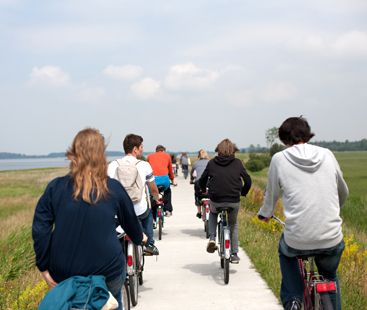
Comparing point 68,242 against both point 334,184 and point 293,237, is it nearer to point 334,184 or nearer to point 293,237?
point 293,237

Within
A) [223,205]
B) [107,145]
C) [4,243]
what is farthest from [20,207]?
[107,145]

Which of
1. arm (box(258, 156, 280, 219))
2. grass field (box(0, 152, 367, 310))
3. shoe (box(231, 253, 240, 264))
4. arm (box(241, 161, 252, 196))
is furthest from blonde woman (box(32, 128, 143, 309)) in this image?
shoe (box(231, 253, 240, 264))

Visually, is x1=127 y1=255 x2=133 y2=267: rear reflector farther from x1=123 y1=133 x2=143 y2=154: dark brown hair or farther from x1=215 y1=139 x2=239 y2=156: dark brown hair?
x1=215 y1=139 x2=239 y2=156: dark brown hair

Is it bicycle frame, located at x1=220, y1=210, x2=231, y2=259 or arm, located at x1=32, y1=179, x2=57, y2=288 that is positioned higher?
arm, located at x1=32, y1=179, x2=57, y2=288

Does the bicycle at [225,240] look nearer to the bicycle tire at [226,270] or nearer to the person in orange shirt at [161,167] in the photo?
the bicycle tire at [226,270]

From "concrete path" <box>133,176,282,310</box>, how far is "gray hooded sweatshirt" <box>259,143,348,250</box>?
7.78 ft

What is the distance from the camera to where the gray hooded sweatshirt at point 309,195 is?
362cm

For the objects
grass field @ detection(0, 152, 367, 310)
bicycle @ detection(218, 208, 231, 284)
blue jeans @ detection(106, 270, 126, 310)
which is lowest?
grass field @ detection(0, 152, 367, 310)

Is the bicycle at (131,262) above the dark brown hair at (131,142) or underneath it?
underneath

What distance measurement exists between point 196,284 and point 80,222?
13.6ft

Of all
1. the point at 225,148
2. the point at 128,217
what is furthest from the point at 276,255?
the point at 128,217

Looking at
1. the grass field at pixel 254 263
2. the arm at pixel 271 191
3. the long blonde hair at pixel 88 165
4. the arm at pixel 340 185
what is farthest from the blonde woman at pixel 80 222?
the grass field at pixel 254 263

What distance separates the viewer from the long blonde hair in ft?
10.5

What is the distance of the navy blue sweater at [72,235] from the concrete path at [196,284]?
2.92 m
